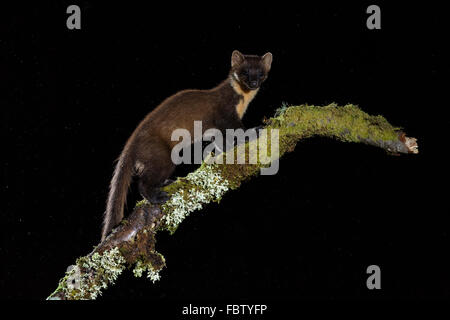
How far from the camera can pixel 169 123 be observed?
454 cm

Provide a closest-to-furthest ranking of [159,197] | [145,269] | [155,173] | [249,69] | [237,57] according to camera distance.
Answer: [145,269] → [159,197] → [155,173] → [249,69] → [237,57]

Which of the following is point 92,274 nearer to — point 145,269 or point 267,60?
point 145,269

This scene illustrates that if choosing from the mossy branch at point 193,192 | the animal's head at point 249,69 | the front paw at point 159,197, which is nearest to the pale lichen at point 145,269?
the mossy branch at point 193,192

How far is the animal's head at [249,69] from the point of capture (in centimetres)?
491

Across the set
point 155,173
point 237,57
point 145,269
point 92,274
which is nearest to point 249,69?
point 237,57

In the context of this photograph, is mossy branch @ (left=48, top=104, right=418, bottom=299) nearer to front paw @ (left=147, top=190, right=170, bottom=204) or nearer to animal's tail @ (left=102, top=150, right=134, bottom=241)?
front paw @ (left=147, top=190, right=170, bottom=204)

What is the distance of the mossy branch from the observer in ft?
10.8

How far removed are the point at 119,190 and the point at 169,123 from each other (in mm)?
814

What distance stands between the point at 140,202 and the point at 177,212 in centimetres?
32

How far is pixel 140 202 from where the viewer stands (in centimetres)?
367

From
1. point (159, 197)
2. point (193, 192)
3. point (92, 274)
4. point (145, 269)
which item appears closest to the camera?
point (92, 274)

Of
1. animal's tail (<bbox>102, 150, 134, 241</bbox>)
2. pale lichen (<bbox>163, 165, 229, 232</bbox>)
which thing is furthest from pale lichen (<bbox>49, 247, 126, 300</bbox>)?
animal's tail (<bbox>102, 150, 134, 241</bbox>)

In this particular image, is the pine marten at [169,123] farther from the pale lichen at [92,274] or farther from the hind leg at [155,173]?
the pale lichen at [92,274]

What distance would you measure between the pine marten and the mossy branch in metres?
0.23
